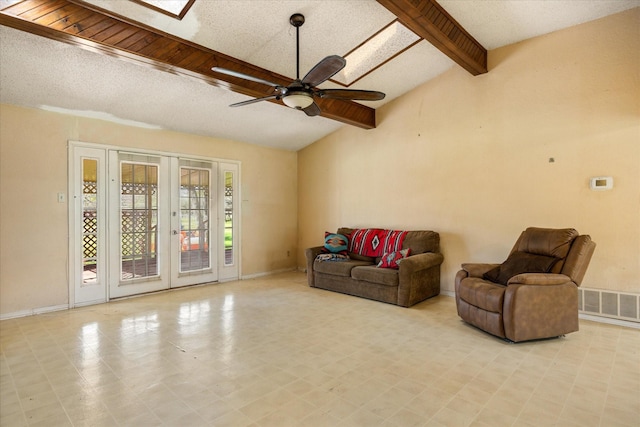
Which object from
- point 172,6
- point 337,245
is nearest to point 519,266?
point 337,245

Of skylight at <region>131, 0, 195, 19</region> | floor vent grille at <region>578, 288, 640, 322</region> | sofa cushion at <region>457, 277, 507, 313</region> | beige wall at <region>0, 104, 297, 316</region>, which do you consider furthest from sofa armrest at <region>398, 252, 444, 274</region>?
beige wall at <region>0, 104, 297, 316</region>

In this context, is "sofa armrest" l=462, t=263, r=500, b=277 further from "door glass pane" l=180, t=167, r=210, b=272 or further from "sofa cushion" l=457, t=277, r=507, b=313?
"door glass pane" l=180, t=167, r=210, b=272

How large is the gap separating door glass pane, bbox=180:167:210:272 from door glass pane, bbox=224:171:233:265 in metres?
0.31

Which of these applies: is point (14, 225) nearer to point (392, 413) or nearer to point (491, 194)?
point (392, 413)

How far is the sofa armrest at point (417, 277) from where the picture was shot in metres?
4.09

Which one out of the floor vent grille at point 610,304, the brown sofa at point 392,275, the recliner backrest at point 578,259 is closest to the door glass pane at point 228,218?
the brown sofa at point 392,275

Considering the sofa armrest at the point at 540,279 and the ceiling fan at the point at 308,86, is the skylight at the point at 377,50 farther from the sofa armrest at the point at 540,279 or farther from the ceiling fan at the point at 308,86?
the sofa armrest at the point at 540,279

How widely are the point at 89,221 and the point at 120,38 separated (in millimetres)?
2566

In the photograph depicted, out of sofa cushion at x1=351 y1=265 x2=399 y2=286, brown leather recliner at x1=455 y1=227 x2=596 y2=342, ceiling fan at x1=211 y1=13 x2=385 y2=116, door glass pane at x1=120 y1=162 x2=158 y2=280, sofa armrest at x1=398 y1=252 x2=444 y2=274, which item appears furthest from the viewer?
door glass pane at x1=120 y1=162 x2=158 y2=280

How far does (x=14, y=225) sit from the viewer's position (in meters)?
3.78

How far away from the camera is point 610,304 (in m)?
3.52

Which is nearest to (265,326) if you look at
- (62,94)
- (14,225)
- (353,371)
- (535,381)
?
(353,371)

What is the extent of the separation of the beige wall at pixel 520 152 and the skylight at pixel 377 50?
109 centimetres

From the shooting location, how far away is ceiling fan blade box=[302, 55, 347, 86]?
94.1 inches
